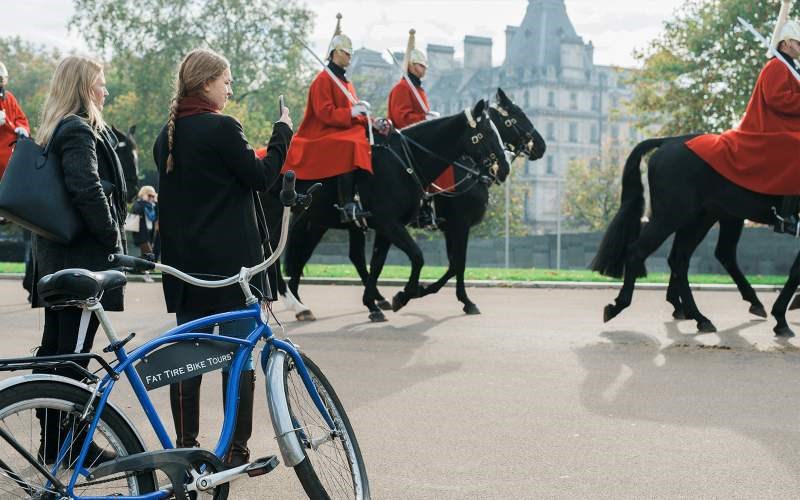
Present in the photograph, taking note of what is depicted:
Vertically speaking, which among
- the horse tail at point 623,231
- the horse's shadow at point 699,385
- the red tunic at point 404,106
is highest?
the red tunic at point 404,106

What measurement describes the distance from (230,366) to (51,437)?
0.83m

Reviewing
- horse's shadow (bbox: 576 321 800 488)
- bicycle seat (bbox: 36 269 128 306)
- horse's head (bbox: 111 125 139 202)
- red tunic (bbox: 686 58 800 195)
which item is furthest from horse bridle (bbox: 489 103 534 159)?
bicycle seat (bbox: 36 269 128 306)

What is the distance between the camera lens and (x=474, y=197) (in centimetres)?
1289

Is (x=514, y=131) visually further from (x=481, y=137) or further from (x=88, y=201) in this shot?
(x=88, y=201)

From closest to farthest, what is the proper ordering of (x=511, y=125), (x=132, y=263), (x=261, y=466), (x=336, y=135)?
1. (x=132, y=263)
2. (x=261, y=466)
3. (x=336, y=135)
4. (x=511, y=125)

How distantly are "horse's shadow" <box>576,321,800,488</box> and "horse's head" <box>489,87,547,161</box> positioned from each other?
9.68 feet

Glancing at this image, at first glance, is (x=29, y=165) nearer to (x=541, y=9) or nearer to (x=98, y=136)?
(x=98, y=136)

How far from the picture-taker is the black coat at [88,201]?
514cm

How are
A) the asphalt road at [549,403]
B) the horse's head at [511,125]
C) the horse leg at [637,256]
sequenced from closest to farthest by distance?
the asphalt road at [549,403] < the horse leg at [637,256] < the horse's head at [511,125]

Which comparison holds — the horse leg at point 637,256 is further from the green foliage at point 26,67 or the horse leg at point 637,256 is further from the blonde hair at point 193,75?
the green foliage at point 26,67

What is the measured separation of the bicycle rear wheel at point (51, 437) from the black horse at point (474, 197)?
28.9ft

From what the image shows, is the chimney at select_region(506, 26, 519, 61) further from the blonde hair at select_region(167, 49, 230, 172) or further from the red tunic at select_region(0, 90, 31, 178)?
the blonde hair at select_region(167, 49, 230, 172)

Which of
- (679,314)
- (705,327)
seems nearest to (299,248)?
(679,314)

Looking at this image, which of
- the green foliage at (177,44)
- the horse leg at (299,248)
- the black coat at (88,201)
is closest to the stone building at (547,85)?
the green foliage at (177,44)
